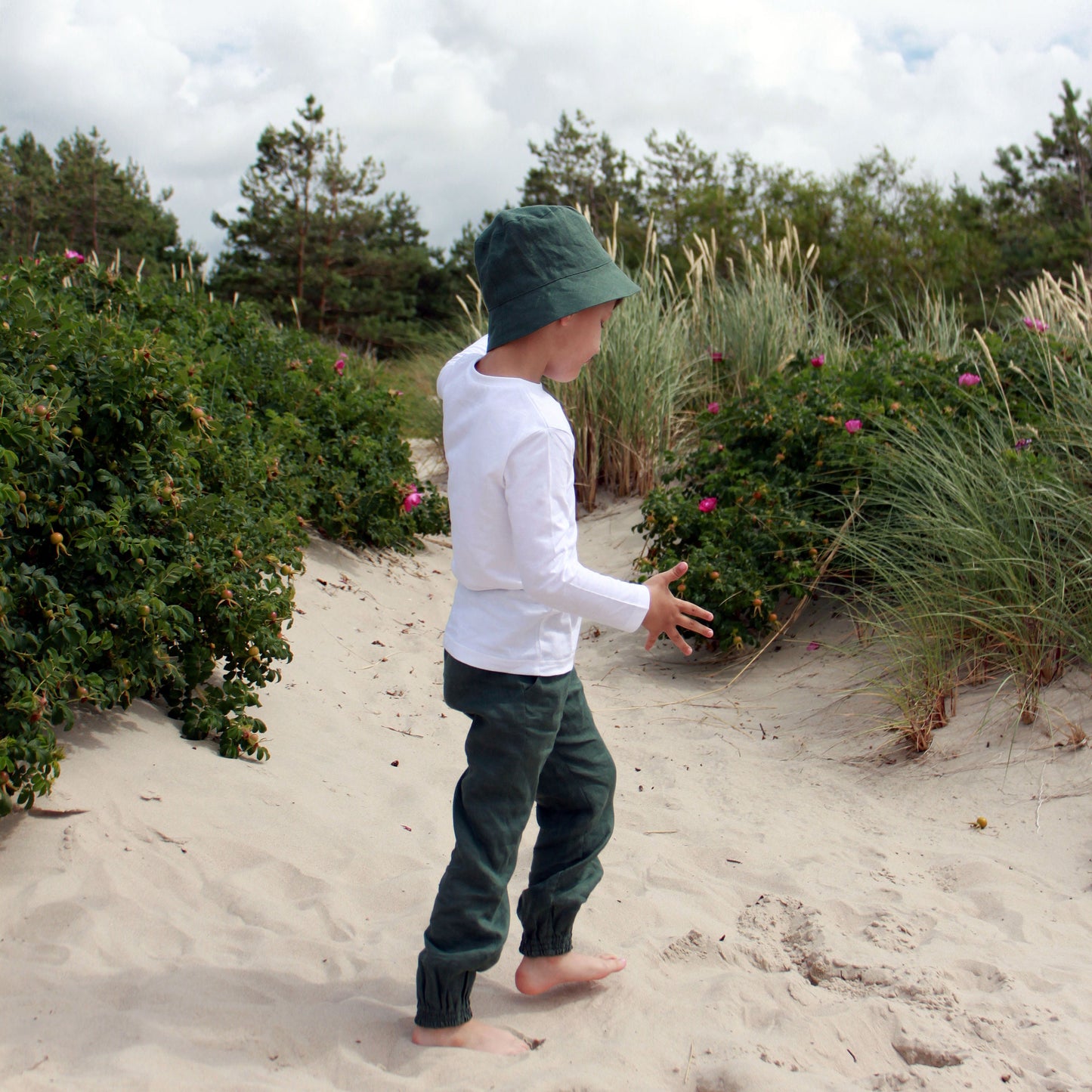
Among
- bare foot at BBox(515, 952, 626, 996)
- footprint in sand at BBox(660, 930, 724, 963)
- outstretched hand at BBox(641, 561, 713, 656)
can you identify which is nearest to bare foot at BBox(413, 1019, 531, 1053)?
bare foot at BBox(515, 952, 626, 996)

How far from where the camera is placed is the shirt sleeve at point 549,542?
1758 mm

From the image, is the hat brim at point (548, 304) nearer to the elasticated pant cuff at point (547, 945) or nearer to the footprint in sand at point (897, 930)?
the elasticated pant cuff at point (547, 945)

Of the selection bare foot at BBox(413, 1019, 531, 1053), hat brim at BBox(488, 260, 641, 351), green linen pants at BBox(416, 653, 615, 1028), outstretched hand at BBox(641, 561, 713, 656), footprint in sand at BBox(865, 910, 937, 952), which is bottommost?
bare foot at BBox(413, 1019, 531, 1053)

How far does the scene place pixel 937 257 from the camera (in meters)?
15.1

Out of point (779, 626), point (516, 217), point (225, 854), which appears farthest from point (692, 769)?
point (516, 217)

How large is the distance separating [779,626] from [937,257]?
12485mm

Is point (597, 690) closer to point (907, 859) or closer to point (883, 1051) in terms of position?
point (907, 859)

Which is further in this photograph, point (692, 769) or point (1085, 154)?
point (1085, 154)

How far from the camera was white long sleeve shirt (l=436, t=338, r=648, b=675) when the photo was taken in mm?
1767

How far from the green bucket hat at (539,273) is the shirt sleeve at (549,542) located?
23 centimetres

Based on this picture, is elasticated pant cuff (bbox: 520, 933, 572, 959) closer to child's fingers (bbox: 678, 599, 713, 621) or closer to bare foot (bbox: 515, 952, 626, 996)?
bare foot (bbox: 515, 952, 626, 996)

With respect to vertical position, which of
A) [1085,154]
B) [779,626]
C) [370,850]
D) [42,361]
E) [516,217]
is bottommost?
[370,850]

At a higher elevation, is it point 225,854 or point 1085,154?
point 1085,154

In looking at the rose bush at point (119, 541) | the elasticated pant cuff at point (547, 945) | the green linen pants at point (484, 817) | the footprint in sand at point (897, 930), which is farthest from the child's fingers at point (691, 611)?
the rose bush at point (119, 541)
